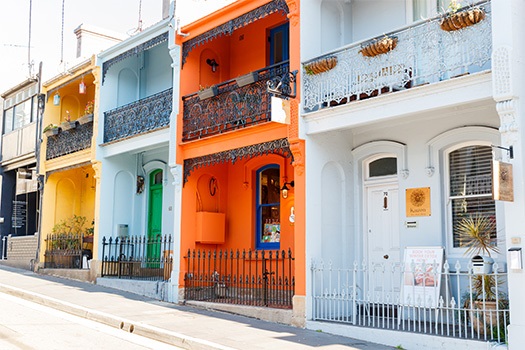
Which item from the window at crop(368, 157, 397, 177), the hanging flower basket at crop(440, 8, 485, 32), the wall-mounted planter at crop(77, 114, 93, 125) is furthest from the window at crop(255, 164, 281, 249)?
the hanging flower basket at crop(440, 8, 485, 32)

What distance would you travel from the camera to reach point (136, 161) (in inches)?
692

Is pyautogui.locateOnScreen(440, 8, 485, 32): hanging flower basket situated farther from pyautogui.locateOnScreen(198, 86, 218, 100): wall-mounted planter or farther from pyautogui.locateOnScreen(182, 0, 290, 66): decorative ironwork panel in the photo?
pyautogui.locateOnScreen(198, 86, 218, 100): wall-mounted planter

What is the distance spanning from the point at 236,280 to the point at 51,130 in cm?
868

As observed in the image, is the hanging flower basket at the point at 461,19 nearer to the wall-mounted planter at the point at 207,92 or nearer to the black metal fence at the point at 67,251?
the wall-mounted planter at the point at 207,92

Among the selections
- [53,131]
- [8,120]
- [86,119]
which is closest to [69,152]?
[53,131]

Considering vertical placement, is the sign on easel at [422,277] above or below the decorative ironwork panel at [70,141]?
below

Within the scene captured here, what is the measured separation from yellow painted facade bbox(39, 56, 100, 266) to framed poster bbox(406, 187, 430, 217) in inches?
365

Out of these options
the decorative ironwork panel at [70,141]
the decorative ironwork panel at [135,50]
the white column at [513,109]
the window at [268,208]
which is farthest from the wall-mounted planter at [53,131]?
the white column at [513,109]

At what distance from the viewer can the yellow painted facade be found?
57.4 feet

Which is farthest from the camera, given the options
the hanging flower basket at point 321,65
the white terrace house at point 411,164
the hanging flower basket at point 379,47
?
the hanging flower basket at point 321,65

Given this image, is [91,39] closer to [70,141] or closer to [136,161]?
[70,141]

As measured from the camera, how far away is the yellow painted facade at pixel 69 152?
17484 mm

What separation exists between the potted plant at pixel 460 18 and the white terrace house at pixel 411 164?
2cm

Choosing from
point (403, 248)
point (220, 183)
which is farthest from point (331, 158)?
point (220, 183)
